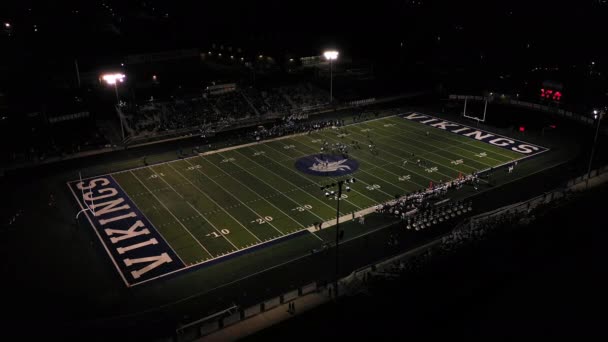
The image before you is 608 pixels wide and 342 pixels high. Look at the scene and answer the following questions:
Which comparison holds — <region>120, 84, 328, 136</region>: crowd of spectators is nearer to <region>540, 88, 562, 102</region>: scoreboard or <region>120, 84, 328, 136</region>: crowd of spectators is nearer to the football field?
the football field

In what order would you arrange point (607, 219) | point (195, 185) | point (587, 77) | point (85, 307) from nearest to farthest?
point (85, 307)
point (607, 219)
point (195, 185)
point (587, 77)

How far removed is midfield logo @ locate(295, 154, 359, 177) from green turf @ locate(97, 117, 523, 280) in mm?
732

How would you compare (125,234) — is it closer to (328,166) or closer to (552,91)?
(328,166)

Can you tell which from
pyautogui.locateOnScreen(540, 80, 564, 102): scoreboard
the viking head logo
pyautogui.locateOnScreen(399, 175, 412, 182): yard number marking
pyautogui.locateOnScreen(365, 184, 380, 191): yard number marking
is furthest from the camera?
pyautogui.locateOnScreen(540, 80, 564, 102): scoreboard

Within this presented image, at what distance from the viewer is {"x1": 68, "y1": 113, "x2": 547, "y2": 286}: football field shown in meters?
Result: 27.3

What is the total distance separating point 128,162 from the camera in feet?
135

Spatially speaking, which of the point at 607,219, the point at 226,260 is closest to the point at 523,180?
the point at 607,219

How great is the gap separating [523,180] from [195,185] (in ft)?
79.2

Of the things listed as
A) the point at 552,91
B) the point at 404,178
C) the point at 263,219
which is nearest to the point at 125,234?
the point at 263,219

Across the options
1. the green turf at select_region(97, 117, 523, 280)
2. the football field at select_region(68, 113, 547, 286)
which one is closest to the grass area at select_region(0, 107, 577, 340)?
the green turf at select_region(97, 117, 523, 280)

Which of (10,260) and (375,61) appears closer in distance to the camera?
(10,260)

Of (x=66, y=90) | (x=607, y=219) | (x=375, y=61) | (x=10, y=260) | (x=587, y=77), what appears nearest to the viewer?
(x=10, y=260)

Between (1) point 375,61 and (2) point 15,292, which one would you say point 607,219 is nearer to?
(2) point 15,292

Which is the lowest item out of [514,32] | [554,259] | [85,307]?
[85,307]
